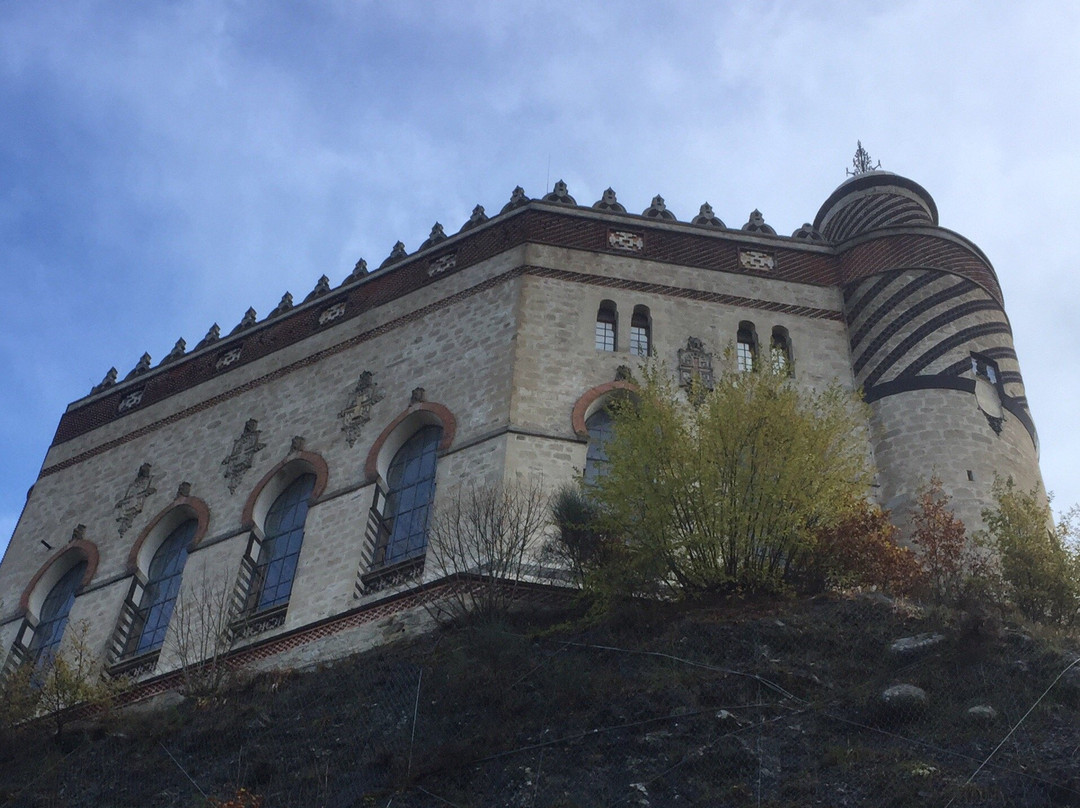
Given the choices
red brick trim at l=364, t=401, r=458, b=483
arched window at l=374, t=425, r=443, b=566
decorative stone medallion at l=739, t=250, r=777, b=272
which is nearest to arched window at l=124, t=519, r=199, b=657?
red brick trim at l=364, t=401, r=458, b=483

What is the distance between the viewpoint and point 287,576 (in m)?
24.1

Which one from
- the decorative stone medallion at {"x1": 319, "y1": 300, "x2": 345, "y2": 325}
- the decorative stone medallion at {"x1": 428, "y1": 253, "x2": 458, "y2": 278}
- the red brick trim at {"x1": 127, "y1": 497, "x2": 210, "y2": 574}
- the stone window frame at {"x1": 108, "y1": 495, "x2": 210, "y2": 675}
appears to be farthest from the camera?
the decorative stone medallion at {"x1": 319, "y1": 300, "x2": 345, "y2": 325}

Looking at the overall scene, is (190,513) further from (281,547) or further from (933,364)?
(933,364)

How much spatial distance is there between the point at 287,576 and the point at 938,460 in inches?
417

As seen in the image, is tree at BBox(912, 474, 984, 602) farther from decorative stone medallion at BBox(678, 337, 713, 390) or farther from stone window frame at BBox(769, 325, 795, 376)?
decorative stone medallion at BBox(678, 337, 713, 390)

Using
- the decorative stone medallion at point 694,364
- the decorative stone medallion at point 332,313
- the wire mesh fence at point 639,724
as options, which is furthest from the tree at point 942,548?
the decorative stone medallion at point 332,313

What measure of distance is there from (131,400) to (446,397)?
8698 millimetres

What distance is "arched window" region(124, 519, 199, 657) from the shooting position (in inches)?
985

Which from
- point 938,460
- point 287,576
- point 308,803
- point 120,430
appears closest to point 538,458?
point 287,576

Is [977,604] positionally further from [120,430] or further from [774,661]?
[120,430]

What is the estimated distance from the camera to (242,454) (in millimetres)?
26688

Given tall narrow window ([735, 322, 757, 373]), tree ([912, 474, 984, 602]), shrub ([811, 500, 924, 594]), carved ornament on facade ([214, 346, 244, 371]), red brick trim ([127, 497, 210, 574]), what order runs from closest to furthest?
shrub ([811, 500, 924, 594]), tree ([912, 474, 984, 602]), red brick trim ([127, 497, 210, 574]), tall narrow window ([735, 322, 757, 373]), carved ornament on facade ([214, 346, 244, 371])

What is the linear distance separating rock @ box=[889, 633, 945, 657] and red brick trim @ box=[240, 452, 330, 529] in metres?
10.5

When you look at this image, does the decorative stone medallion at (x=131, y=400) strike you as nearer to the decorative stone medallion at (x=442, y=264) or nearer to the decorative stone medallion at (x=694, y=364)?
the decorative stone medallion at (x=442, y=264)
